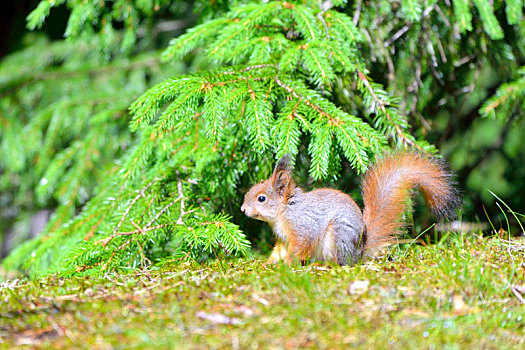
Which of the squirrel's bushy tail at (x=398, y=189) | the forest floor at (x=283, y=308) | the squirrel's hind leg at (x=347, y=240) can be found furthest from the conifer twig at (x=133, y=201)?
the squirrel's bushy tail at (x=398, y=189)

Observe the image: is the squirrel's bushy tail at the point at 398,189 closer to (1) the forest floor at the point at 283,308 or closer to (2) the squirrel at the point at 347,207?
(2) the squirrel at the point at 347,207

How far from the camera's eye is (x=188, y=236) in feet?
8.21

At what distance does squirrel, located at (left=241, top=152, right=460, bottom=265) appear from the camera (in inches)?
102

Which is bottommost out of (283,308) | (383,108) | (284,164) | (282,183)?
(283,308)

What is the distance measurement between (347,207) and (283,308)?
0.97 meters

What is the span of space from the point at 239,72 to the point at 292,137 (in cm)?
48

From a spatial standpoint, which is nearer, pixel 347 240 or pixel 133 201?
pixel 347 240

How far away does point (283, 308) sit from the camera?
1779 millimetres

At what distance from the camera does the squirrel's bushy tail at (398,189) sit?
2.58 metres

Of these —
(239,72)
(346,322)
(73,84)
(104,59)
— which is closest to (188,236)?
(239,72)

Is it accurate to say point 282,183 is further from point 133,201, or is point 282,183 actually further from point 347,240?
point 133,201

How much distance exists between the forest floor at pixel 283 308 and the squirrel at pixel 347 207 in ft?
0.97

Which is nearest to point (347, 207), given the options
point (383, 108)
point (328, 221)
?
point (328, 221)

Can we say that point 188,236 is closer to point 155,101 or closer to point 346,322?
point 155,101
